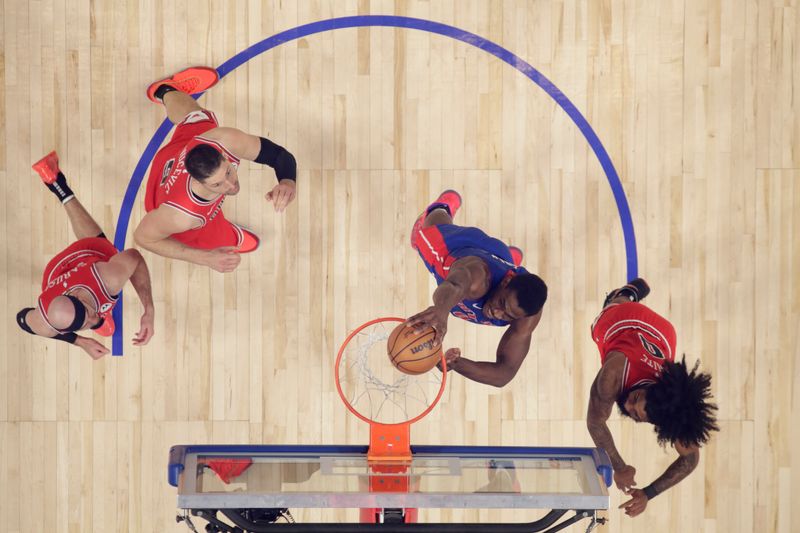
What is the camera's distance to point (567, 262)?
594 cm

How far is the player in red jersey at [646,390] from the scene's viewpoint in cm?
428

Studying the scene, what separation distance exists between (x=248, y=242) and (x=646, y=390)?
3.05m

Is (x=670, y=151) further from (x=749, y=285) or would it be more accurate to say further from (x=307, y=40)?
(x=307, y=40)

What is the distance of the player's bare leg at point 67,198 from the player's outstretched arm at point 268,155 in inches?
50.1

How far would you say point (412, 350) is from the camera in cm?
405

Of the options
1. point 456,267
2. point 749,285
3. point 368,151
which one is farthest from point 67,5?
point 749,285

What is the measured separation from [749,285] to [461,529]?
3.35 metres

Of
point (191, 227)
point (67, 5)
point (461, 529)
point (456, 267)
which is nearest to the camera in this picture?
point (461, 529)

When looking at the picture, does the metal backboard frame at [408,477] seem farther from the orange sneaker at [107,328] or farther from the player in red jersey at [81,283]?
the orange sneaker at [107,328]

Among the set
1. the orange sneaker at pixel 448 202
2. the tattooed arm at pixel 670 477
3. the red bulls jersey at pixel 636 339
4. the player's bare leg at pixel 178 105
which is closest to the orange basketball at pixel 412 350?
the red bulls jersey at pixel 636 339

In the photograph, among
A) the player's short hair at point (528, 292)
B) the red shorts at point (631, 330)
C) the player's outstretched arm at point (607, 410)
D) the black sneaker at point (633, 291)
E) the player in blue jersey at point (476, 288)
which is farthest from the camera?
the black sneaker at point (633, 291)

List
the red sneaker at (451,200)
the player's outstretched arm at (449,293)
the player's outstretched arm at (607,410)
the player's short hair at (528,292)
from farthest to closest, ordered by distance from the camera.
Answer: the red sneaker at (451,200)
the player's outstretched arm at (607,410)
the player's short hair at (528,292)
the player's outstretched arm at (449,293)

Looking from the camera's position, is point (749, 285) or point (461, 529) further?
point (749, 285)

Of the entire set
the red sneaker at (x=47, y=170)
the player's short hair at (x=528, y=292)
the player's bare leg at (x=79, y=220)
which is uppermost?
Answer: the red sneaker at (x=47, y=170)
